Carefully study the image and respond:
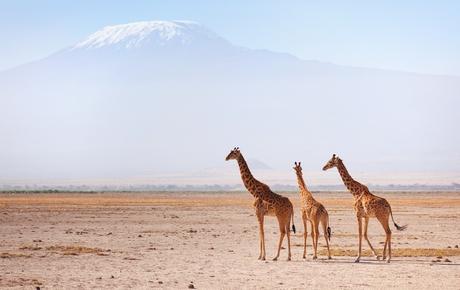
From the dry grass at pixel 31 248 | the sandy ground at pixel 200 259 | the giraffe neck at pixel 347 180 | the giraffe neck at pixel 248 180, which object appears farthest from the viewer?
the dry grass at pixel 31 248

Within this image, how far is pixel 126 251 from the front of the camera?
2408 centimetres

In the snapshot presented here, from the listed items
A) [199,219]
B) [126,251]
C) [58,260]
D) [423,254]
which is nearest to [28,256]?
[58,260]

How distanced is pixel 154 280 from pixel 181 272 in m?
1.46

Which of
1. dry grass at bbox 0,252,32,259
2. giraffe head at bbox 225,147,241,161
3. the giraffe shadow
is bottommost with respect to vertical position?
the giraffe shadow

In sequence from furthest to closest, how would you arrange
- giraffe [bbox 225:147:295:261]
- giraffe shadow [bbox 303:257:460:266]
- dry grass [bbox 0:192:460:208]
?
dry grass [bbox 0:192:460:208], giraffe [bbox 225:147:295:261], giraffe shadow [bbox 303:257:460:266]

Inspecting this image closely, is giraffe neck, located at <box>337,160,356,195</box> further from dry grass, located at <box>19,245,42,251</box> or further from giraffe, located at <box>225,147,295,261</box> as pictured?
dry grass, located at <box>19,245,42,251</box>

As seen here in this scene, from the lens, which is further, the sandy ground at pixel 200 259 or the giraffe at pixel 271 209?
the giraffe at pixel 271 209

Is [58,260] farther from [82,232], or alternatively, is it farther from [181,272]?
[82,232]

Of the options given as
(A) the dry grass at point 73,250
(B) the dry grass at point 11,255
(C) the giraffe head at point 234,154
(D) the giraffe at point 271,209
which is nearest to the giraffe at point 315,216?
(D) the giraffe at point 271,209

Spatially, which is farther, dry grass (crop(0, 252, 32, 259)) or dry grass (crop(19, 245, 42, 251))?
dry grass (crop(19, 245, 42, 251))

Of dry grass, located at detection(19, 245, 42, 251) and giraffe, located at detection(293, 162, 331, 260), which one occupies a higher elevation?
giraffe, located at detection(293, 162, 331, 260)


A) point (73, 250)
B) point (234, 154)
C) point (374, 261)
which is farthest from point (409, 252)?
point (73, 250)

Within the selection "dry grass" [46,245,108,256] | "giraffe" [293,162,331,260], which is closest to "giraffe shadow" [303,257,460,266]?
"giraffe" [293,162,331,260]

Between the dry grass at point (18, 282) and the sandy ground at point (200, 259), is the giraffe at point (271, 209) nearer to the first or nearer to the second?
the sandy ground at point (200, 259)
